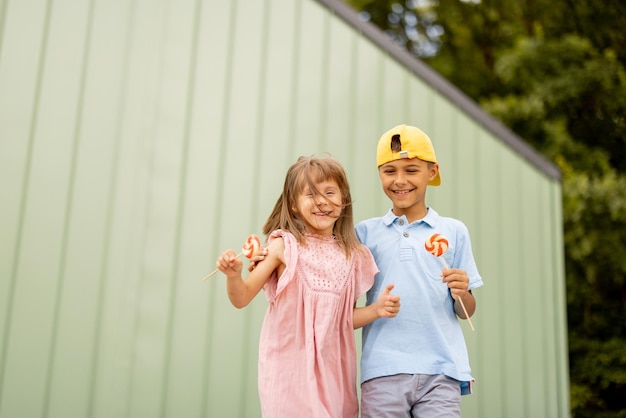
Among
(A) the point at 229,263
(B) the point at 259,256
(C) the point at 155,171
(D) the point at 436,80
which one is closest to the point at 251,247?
(B) the point at 259,256

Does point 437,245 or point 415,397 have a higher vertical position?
point 437,245

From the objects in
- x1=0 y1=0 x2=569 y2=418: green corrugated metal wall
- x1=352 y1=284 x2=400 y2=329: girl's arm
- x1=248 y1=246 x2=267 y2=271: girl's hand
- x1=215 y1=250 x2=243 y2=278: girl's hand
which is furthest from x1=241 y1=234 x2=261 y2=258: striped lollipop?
x1=0 y1=0 x2=569 y2=418: green corrugated metal wall

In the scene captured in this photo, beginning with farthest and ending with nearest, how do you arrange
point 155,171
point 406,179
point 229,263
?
point 155,171
point 406,179
point 229,263

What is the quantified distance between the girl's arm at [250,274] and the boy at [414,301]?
0.42m

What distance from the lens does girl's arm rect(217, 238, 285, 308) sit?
2.05 meters

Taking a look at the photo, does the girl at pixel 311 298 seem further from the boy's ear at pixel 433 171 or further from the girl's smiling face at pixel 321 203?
the boy's ear at pixel 433 171

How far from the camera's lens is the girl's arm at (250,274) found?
205cm

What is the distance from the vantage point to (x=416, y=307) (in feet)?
7.79

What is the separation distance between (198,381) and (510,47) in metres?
10.8

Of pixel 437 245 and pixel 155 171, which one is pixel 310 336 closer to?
pixel 437 245

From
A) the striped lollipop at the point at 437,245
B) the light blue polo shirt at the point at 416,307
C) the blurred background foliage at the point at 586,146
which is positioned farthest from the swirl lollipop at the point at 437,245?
the blurred background foliage at the point at 586,146

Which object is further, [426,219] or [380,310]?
[426,219]

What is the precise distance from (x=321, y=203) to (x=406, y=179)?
1.14 ft

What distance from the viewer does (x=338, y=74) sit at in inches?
181
